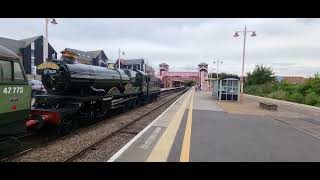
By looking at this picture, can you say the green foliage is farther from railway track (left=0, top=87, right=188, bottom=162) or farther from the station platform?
railway track (left=0, top=87, right=188, bottom=162)

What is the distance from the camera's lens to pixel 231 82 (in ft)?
111

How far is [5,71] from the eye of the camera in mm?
7922

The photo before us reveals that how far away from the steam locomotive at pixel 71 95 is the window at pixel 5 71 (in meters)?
2.76

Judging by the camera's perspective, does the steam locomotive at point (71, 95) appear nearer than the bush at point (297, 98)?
Yes

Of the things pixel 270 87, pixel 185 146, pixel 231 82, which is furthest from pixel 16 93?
pixel 270 87

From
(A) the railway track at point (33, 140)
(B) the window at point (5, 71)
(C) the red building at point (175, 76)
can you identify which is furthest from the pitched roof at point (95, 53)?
(B) the window at point (5, 71)

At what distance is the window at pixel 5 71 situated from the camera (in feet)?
25.5

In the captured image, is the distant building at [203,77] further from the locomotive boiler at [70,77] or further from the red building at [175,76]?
the locomotive boiler at [70,77]

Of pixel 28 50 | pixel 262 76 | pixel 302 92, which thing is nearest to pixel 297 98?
pixel 302 92

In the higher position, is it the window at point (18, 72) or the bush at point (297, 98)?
the window at point (18, 72)
